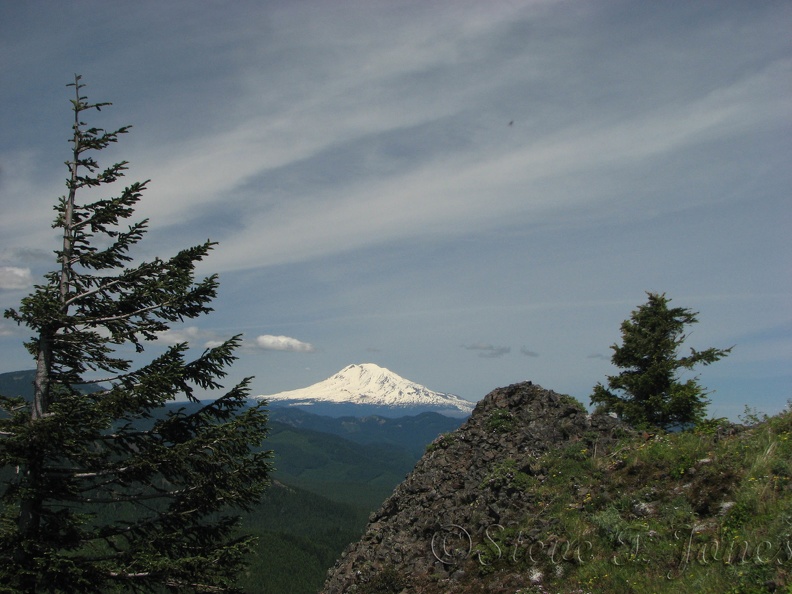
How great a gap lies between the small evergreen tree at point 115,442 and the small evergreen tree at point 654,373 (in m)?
24.0

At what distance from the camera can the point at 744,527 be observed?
11.4m

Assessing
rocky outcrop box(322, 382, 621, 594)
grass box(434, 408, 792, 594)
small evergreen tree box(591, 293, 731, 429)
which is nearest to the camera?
grass box(434, 408, 792, 594)

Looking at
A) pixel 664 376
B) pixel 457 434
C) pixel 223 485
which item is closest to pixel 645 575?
pixel 223 485

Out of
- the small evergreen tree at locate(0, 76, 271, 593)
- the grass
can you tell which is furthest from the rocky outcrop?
the small evergreen tree at locate(0, 76, 271, 593)

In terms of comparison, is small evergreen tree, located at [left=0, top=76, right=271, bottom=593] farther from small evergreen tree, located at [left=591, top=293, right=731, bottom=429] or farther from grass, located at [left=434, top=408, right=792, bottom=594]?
small evergreen tree, located at [left=591, top=293, right=731, bottom=429]

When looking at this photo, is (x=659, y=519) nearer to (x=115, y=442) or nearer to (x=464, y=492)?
(x=464, y=492)

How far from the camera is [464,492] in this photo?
65.4 ft

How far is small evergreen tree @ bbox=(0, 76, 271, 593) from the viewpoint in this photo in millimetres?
11539

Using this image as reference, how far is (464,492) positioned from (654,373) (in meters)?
16.4

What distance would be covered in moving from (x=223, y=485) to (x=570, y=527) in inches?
397

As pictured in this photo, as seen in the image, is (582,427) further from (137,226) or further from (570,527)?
(137,226)

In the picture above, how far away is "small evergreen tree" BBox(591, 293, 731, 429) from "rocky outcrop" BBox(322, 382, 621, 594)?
9.40 meters

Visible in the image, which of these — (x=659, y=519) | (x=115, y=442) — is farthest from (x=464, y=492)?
(x=115, y=442)

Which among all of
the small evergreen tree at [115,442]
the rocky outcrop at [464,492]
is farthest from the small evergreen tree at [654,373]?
the small evergreen tree at [115,442]
